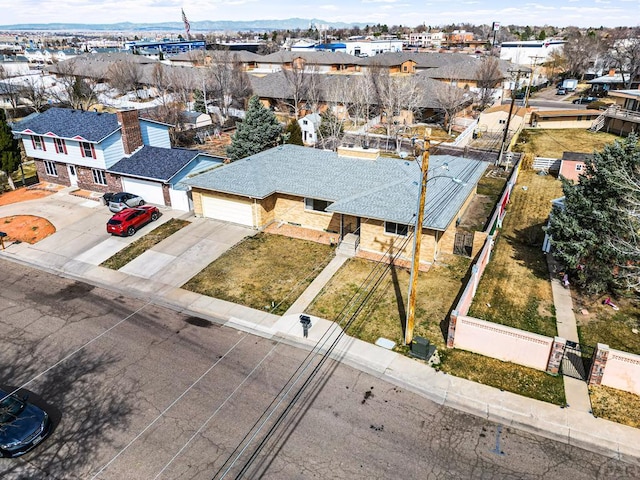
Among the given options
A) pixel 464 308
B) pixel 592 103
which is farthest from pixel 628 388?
pixel 592 103

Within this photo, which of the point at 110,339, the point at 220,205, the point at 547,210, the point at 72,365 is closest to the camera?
the point at 72,365

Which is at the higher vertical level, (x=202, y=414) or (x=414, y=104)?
(x=414, y=104)

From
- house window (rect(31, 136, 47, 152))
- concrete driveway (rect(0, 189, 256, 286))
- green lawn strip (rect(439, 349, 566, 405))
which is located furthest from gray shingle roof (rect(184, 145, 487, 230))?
house window (rect(31, 136, 47, 152))

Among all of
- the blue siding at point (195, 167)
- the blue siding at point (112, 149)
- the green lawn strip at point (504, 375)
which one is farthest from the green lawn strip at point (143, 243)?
the green lawn strip at point (504, 375)

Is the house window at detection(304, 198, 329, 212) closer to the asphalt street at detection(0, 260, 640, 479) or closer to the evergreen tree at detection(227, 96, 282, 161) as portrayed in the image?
the asphalt street at detection(0, 260, 640, 479)

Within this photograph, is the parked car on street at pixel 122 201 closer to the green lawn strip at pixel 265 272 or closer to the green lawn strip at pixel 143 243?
the green lawn strip at pixel 143 243

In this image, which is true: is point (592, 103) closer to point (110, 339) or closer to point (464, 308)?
point (464, 308)

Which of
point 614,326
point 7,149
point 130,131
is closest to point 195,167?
point 130,131
